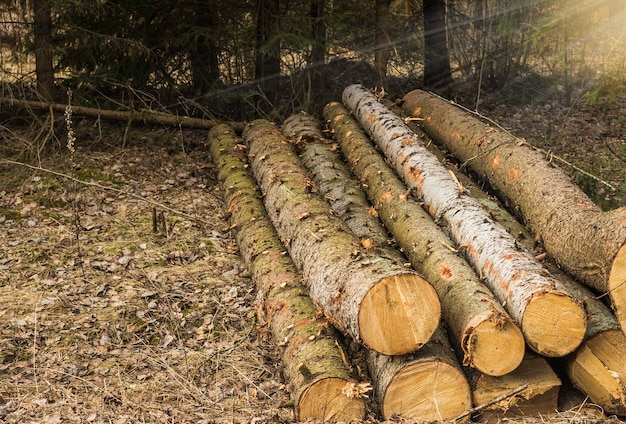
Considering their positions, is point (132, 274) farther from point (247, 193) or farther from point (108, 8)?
point (108, 8)

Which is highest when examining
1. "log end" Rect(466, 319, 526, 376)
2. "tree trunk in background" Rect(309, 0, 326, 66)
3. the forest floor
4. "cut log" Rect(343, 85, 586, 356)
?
"tree trunk in background" Rect(309, 0, 326, 66)

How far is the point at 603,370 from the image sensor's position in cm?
508

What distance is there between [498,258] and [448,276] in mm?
417

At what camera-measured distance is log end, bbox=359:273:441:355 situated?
4840 mm

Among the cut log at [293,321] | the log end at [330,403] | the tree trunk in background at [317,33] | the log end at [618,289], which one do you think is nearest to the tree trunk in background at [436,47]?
the tree trunk in background at [317,33]

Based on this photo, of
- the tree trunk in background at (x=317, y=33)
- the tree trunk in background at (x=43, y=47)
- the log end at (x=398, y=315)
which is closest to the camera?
the log end at (x=398, y=315)

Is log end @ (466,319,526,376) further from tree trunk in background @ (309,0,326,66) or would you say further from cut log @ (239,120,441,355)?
tree trunk in background @ (309,0,326,66)

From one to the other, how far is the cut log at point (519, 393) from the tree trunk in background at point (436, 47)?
8.33m

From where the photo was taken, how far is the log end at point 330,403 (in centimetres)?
500

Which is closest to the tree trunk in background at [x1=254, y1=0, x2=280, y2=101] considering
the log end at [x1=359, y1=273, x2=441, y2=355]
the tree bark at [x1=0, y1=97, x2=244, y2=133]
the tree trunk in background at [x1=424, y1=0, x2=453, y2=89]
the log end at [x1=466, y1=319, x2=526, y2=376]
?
the tree bark at [x1=0, y1=97, x2=244, y2=133]

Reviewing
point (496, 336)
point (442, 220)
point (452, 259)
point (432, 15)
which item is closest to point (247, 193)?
point (442, 220)

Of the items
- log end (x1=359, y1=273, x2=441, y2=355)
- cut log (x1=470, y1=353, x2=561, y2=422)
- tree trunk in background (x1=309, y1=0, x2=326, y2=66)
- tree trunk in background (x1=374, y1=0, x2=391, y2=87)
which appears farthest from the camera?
tree trunk in background (x1=374, y1=0, x2=391, y2=87)

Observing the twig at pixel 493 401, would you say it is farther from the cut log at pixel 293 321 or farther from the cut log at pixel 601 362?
the cut log at pixel 293 321

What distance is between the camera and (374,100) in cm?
973
